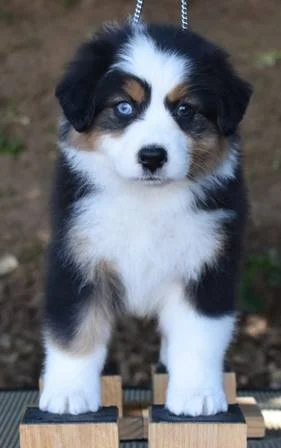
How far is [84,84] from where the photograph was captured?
3.66 metres

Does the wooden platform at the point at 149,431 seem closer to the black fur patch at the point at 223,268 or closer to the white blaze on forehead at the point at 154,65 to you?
the black fur patch at the point at 223,268

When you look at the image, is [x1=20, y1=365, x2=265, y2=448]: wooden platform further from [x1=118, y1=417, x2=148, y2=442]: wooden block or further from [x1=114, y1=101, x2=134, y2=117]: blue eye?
[x1=114, y1=101, x2=134, y2=117]: blue eye

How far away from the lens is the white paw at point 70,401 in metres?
3.70

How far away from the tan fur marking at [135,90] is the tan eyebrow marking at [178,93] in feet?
0.33

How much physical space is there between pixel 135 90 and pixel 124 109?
0.09m

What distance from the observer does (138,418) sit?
170 inches

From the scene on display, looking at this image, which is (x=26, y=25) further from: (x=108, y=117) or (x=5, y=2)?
(x=108, y=117)

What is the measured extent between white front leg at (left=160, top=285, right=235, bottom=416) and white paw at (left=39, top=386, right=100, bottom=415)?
30 cm

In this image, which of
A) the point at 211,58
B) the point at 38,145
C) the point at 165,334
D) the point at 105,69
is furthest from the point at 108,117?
the point at 38,145

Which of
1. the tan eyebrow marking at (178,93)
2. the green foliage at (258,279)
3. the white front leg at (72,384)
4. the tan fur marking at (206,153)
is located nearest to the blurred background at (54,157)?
the green foliage at (258,279)

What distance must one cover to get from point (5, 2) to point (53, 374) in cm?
544

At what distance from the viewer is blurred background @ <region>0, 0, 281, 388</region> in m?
6.72

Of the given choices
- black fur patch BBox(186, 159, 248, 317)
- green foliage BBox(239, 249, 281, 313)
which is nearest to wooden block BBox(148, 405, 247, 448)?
black fur patch BBox(186, 159, 248, 317)

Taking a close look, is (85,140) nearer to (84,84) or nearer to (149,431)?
(84,84)
